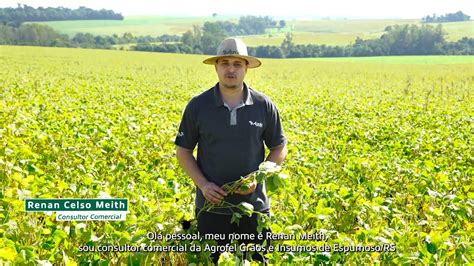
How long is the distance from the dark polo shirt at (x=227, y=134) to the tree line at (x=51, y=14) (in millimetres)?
114850

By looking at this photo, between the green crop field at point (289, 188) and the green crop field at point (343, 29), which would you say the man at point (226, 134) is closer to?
the green crop field at point (289, 188)

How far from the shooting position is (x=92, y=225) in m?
3.62

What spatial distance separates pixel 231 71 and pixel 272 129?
1.67 feet

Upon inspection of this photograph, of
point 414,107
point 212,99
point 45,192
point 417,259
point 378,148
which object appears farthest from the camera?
point 414,107

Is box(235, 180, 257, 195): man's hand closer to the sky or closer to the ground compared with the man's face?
closer to the ground

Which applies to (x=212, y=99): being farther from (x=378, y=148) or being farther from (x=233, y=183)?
(x=378, y=148)

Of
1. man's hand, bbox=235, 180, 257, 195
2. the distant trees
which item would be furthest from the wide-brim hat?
the distant trees

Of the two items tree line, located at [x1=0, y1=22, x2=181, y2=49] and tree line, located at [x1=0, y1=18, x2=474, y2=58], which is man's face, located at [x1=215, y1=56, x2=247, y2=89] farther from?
tree line, located at [x1=0, y1=22, x2=181, y2=49]

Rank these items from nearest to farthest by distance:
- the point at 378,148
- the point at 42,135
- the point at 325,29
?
the point at 42,135, the point at 378,148, the point at 325,29

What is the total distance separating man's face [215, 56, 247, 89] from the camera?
324cm

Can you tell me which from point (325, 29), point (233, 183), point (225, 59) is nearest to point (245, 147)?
point (233, 183)

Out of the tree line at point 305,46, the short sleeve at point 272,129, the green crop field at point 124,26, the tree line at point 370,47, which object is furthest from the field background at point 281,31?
the short sleeve at point 272,129

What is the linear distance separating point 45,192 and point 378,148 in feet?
18.0

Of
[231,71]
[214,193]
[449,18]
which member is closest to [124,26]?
[449,18]
